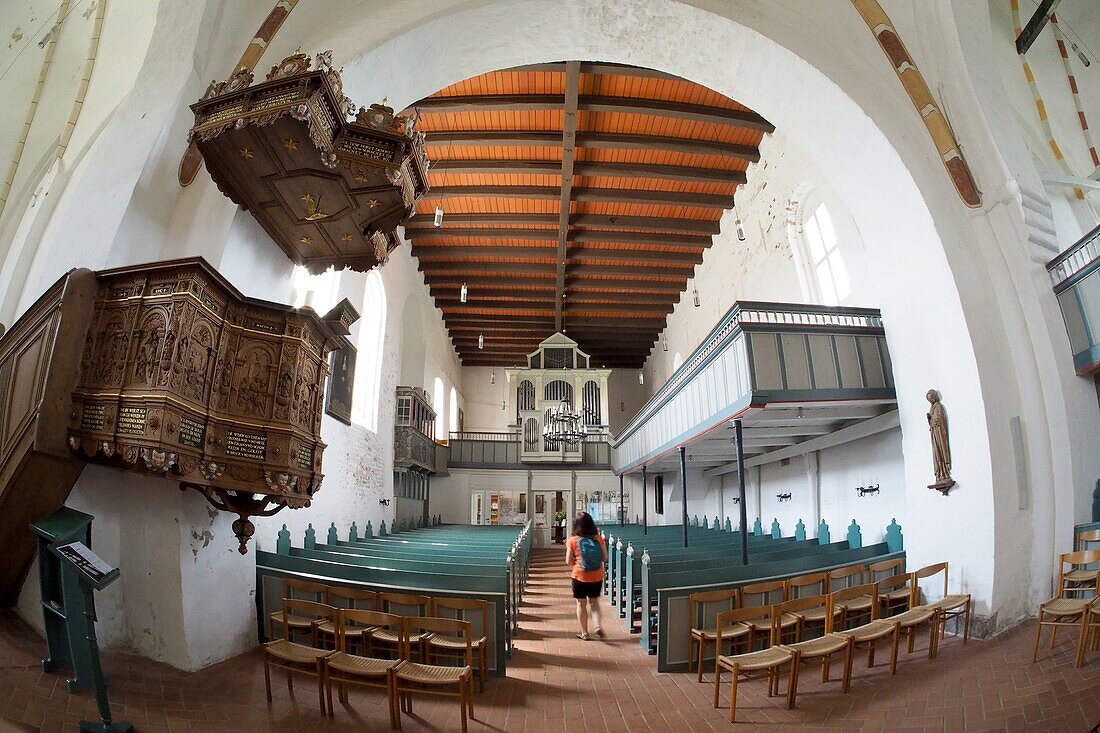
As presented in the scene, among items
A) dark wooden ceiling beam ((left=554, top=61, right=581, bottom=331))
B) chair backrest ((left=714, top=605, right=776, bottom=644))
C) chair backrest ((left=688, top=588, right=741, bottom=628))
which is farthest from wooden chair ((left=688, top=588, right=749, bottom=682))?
dark wooden ceiling beam ((left=554, top=61, right=581, bottom=331))

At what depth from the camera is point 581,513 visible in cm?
653

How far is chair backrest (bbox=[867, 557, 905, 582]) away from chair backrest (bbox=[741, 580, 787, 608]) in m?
1.48

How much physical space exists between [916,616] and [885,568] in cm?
173

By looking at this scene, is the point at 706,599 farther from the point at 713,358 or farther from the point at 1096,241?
the point at 1096,241

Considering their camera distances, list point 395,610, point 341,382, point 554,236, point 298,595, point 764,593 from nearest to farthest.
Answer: point 395,610
point 298,595
point 764,593
point 341,382
point 554,236

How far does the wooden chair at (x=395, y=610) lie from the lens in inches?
176

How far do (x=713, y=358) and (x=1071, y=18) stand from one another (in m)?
7.64

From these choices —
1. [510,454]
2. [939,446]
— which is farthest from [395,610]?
[510,454]

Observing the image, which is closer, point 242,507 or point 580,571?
point 242,507

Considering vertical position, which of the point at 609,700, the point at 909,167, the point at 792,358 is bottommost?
the point at 609,700

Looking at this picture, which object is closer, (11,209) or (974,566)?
(11,209)

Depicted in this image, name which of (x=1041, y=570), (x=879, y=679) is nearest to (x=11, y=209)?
(x=879, y=679)

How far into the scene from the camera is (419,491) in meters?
16.5

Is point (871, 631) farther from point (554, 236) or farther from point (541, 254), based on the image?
point (541, 254)
